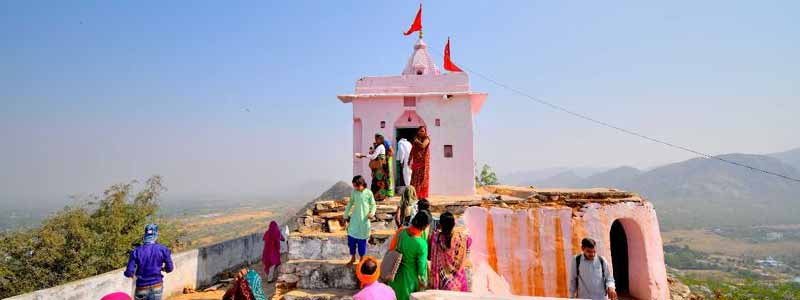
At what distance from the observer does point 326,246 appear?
288 inches

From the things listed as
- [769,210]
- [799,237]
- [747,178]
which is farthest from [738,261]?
[747,178]

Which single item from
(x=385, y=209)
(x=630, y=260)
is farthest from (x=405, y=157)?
(x=630, y=260)

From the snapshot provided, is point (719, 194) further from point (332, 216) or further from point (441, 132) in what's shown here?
point (332, 216)

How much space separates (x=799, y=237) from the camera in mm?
77875

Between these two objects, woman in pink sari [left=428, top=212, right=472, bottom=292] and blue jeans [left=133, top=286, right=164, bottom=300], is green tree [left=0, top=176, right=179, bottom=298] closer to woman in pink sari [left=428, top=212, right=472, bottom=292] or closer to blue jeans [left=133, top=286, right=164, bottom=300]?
blue jeans [left=133, top=286, right=164, bottom=300]

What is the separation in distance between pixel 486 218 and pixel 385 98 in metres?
5.17

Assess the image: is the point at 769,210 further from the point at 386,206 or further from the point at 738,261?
the point at 386,206

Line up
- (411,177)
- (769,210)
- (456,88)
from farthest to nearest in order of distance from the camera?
1. (769,210)
2. (456,88)
3. (411,177)

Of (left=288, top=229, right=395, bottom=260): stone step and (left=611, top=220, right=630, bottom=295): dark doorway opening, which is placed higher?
(left=288, top=229, right=395, bottom=260): stone step

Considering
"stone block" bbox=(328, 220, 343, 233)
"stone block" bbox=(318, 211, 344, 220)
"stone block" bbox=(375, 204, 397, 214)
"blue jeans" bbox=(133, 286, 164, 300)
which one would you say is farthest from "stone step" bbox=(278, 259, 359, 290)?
"blue jeans" bbox=(133, 286, 164, 300)

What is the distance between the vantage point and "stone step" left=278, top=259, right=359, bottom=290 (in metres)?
6.79

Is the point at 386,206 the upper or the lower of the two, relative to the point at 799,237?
upper

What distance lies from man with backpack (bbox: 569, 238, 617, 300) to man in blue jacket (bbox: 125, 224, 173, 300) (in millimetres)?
5529

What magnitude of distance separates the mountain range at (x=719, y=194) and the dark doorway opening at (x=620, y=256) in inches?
3995
